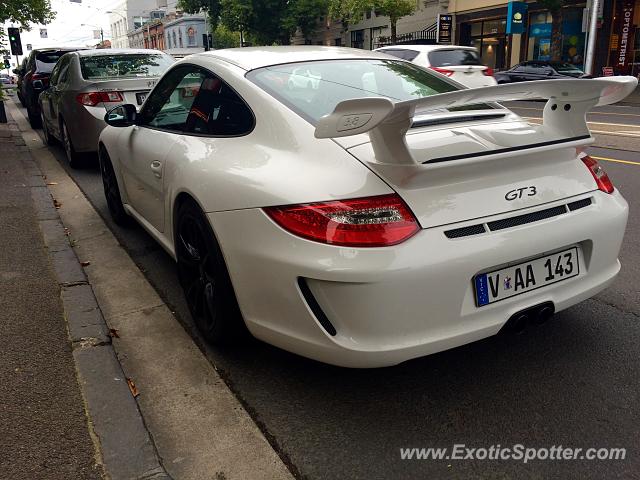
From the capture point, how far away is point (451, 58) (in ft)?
36.7

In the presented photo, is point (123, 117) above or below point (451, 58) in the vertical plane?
below

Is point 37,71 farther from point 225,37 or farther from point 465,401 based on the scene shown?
point 225,37

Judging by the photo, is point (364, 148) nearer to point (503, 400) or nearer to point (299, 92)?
point (299, 92)

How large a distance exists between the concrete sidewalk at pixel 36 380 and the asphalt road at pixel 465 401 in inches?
27.4

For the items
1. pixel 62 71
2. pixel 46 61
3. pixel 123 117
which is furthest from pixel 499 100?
pixel 46 61

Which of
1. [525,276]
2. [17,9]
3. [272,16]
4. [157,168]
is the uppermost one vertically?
[272,16]

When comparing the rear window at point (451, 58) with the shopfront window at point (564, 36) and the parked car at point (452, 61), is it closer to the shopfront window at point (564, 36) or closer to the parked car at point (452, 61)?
the parked car at point (452, 61)

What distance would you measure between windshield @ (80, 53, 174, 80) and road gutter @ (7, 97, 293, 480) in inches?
154

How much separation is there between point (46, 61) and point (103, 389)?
44.9 ft

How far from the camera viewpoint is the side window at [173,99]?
3498 millimetres

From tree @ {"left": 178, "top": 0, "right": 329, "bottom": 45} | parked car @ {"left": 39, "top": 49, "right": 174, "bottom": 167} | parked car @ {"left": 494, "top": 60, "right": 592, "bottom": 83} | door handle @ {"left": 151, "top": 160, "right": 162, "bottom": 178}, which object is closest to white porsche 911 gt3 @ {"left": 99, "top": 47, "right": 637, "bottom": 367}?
door handle @ {"left": 151, "top": 160, "right": 162, "bottom": 178}

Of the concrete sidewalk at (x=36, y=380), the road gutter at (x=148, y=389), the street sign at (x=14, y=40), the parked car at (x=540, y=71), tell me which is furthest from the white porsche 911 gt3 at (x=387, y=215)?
the street sign at (x=14, y=40)

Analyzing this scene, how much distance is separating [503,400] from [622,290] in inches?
63.6

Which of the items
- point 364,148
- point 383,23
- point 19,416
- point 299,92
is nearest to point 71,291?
point 19,416
